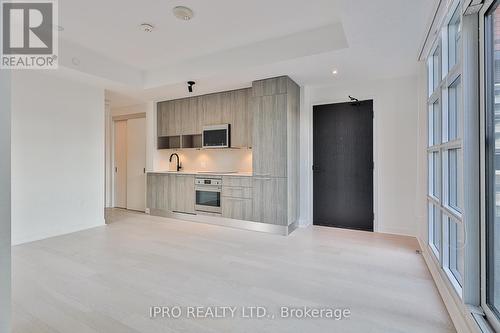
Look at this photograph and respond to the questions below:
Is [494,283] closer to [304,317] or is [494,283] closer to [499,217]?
[499,217]

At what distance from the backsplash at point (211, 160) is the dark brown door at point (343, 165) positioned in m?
1.44

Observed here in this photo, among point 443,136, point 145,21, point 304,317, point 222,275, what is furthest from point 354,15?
point 222,275

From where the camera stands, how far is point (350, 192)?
4.37 metres

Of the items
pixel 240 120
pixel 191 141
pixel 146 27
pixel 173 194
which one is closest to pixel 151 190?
pixel 173 194

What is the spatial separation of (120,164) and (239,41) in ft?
15.5

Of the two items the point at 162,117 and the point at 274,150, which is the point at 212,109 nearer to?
the point at 162,117

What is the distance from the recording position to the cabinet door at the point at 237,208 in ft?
14.4

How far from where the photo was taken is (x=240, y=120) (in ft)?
15.8

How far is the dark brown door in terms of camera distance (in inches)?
167

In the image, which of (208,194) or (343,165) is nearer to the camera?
(343,165)

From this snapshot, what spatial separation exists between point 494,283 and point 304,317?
125 centimetres

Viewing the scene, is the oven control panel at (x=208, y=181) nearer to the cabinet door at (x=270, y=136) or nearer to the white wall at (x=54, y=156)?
the cabinet door at (x=270, y=136)

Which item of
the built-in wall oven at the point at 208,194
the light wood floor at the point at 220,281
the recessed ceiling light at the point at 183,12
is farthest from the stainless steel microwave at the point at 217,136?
the recessed ceiling light at the point at 183,12

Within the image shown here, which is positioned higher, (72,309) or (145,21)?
(145,21)
